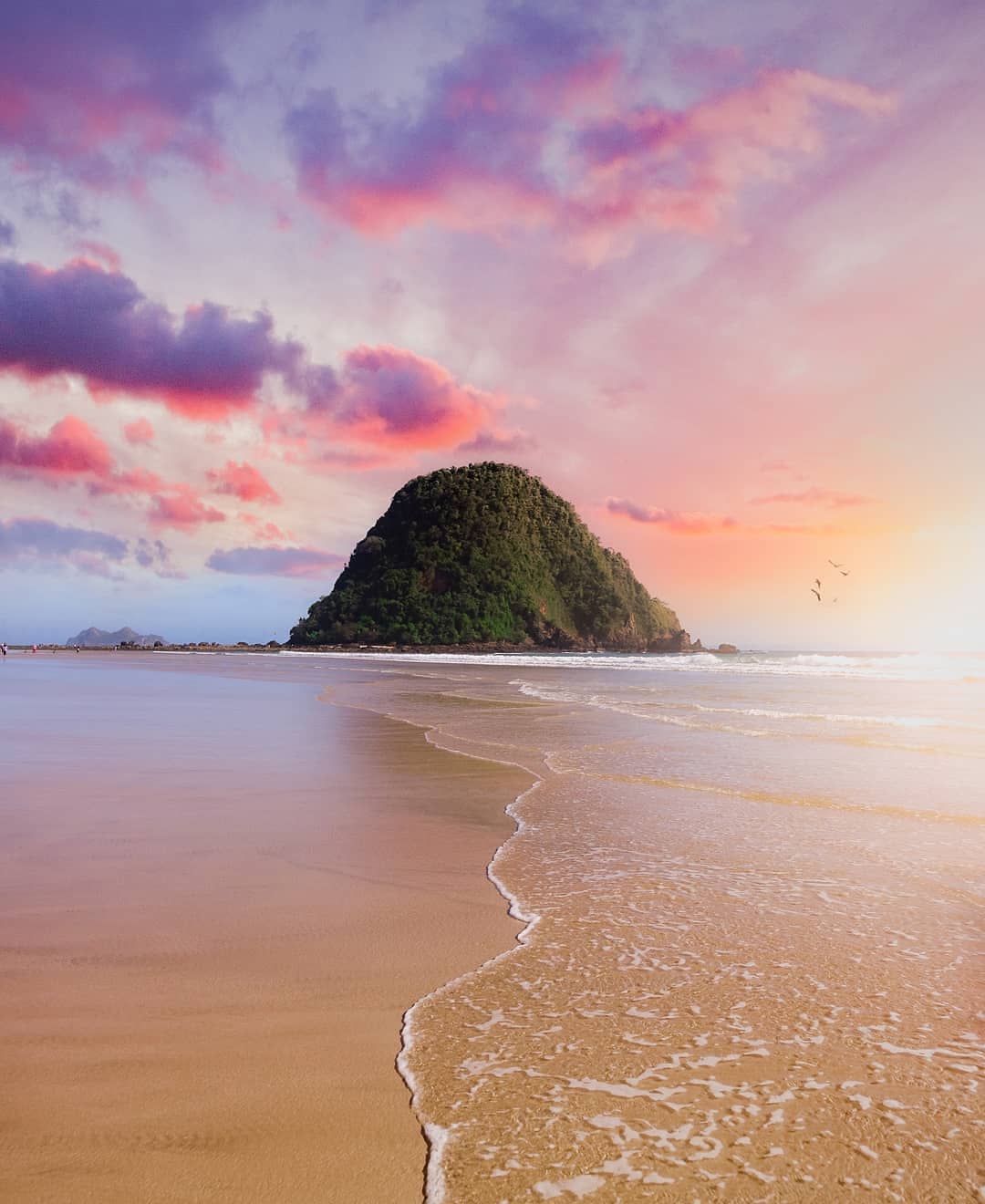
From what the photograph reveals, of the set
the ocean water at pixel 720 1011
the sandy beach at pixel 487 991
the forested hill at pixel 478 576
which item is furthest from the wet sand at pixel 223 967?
the forested hill at pixel 478 576

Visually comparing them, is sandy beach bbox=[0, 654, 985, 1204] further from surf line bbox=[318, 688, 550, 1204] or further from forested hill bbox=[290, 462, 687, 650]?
forested hill bbox=[290, 462, 687, 650]

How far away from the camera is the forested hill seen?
143 metres

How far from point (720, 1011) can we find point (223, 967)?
2207 mm

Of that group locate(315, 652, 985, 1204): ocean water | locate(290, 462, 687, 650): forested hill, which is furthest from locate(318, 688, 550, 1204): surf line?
locate(290, 462, 687, 650): forested hill

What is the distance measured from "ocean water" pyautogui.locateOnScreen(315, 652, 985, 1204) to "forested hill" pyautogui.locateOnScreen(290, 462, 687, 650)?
131 meters

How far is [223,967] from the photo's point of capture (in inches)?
142

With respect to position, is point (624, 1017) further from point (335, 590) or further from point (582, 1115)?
point (335, 590)

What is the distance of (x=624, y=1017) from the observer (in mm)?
3129

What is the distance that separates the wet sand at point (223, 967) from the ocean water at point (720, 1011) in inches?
10.2

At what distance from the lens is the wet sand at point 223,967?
7.41ft

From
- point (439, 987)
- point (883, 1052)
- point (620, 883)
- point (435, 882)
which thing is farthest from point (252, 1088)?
point (620, 883)

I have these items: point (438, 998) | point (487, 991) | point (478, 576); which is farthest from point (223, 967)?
point (478, 576)

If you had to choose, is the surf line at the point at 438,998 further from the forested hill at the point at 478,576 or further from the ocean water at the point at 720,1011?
the forested hill at the point at 478,576

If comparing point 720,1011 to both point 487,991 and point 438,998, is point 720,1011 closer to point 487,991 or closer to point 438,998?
point 487,991
